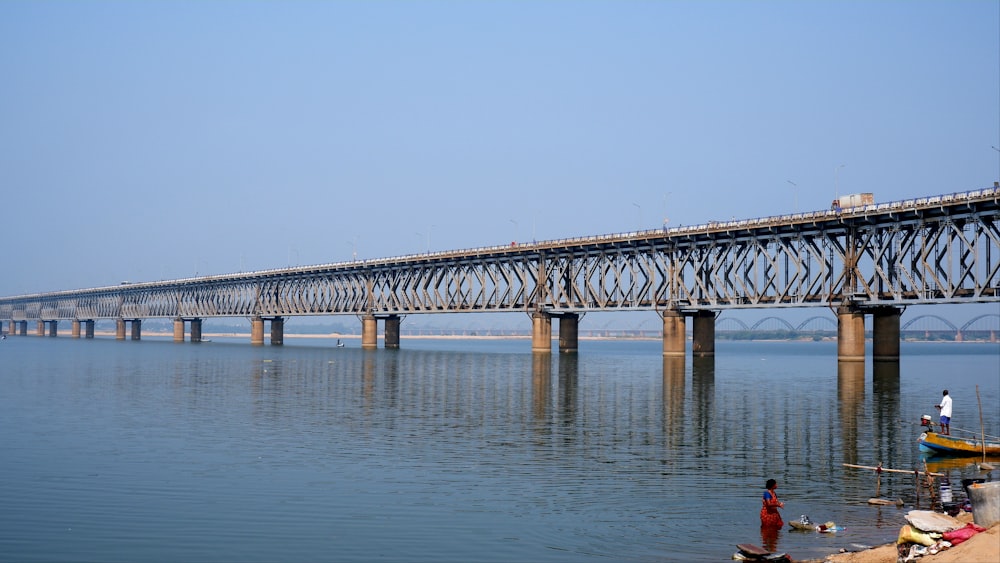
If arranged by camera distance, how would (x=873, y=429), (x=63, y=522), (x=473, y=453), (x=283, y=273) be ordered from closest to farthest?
1. (x=63, y=522)
2. (x=473, y=453)
3. (x=873, y=429)
4. (x=283, y=273)

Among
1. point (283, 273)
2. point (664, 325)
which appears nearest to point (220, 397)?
point (664, 325)

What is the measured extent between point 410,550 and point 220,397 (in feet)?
129

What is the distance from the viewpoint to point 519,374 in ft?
289

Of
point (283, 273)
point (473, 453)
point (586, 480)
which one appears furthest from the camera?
point (283, 273)

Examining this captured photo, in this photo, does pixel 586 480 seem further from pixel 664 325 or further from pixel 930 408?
pixel 664 325

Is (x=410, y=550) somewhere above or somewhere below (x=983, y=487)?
below

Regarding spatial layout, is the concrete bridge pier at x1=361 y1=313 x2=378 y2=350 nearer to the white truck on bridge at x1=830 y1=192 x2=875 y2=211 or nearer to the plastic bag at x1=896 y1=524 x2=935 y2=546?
the white truck on bridge at x1=830 y1=192 x2=875 y2=211

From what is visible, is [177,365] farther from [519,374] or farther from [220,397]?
[220,397]

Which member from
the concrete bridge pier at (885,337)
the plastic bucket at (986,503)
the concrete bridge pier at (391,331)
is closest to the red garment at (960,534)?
the plastic bucket at (986,503)

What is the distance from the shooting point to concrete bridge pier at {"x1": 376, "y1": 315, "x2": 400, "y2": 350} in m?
172

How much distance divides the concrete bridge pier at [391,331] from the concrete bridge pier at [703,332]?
6807 cm

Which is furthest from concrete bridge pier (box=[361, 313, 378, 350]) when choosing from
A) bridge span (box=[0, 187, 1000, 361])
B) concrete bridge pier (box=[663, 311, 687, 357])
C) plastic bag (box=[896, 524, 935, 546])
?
plastic bag (box=[896, 524, 935, 546])

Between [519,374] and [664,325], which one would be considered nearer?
[519,374]

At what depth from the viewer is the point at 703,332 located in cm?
11688
